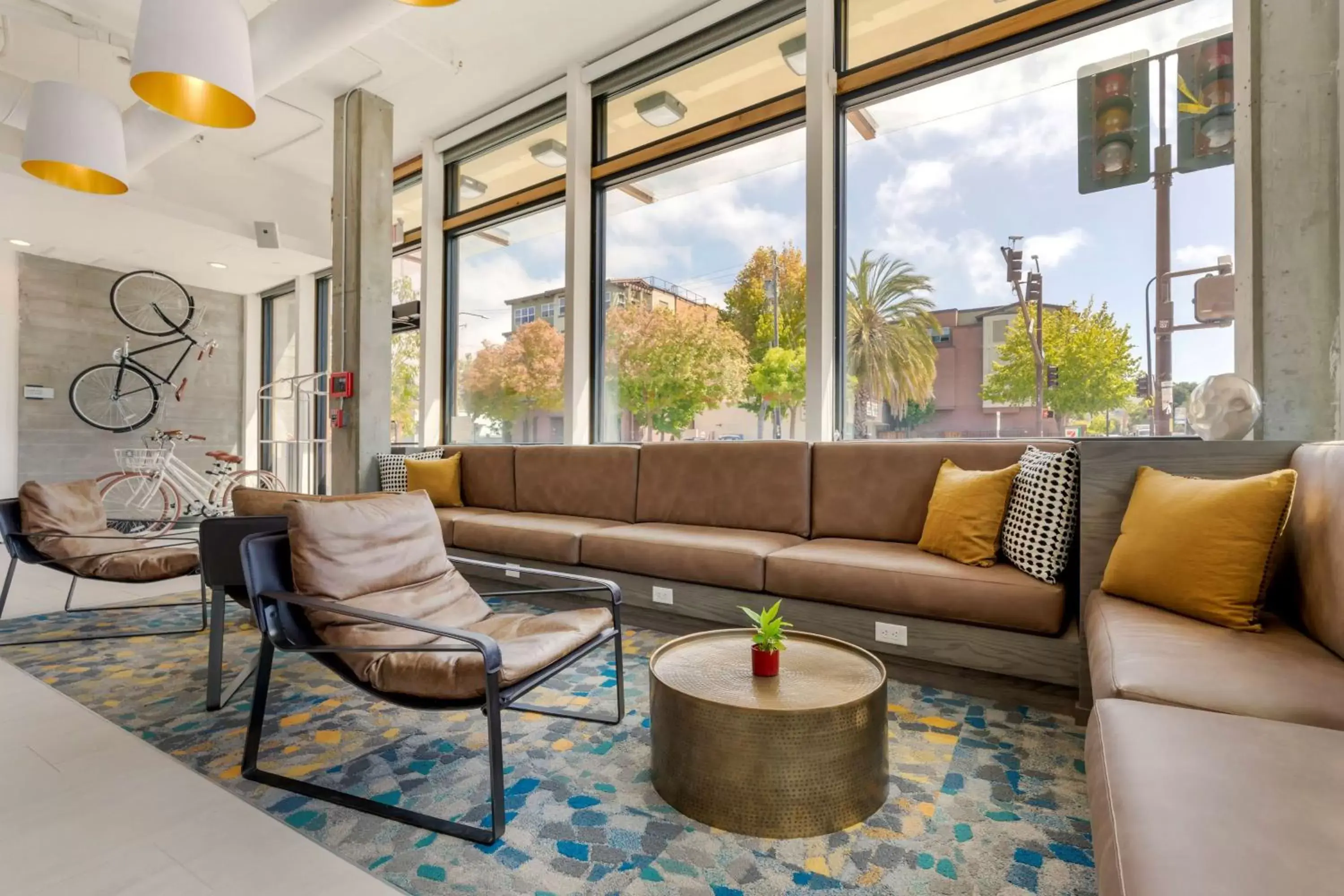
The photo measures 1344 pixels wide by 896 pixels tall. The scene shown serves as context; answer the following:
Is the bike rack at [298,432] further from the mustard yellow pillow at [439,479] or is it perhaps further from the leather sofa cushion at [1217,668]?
the leather sofa cushion at [1217,668]

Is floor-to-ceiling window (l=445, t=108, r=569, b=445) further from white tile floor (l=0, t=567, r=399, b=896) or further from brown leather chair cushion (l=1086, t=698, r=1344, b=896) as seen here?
brown leather chair cushion (l=1086, t=698, r=1344, b=896)

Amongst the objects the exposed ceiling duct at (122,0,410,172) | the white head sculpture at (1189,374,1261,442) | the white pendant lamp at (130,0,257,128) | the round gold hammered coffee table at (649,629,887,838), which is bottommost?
the round gold hammered coffee table at (649,629,887,838)

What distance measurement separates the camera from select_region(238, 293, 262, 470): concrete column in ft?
28.5

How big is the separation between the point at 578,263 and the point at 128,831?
428cm

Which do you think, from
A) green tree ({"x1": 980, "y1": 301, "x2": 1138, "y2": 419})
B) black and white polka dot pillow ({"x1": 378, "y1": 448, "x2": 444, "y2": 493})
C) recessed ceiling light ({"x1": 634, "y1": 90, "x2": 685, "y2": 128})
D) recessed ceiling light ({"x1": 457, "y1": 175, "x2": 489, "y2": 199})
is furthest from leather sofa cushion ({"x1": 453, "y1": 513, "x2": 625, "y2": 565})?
recessed ceiling light ({"x1": 457, "y1": 175, "x2": 489, "y2": 199})

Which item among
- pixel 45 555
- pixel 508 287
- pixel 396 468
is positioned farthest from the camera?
pixel 508 287

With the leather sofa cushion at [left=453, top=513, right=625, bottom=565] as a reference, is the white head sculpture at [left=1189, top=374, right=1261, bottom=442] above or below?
above

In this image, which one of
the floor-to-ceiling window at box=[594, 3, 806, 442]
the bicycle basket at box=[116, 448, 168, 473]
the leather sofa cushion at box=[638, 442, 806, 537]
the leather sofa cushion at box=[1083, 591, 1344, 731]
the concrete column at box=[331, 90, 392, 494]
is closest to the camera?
the leather sofa cushion at box=[1083, 591, 1344, 731]

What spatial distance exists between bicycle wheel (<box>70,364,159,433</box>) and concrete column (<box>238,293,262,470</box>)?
0.97 metres

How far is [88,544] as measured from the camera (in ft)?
10.6

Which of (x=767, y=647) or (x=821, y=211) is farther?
(x=821, y=211)

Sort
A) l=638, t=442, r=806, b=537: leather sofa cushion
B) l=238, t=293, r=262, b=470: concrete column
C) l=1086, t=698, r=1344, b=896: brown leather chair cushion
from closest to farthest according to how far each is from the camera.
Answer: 1. l=1086, t=698, r=1344, b=896: brown leather chair cushion
2. l=638, t=442, r=806, b=537: leather sofa cushion
3. l=238, t=293, r=262, b=470: concrete column

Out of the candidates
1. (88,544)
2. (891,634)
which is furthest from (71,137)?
(891,634)

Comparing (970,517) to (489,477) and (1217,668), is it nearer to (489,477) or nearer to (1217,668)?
(1217,668)
